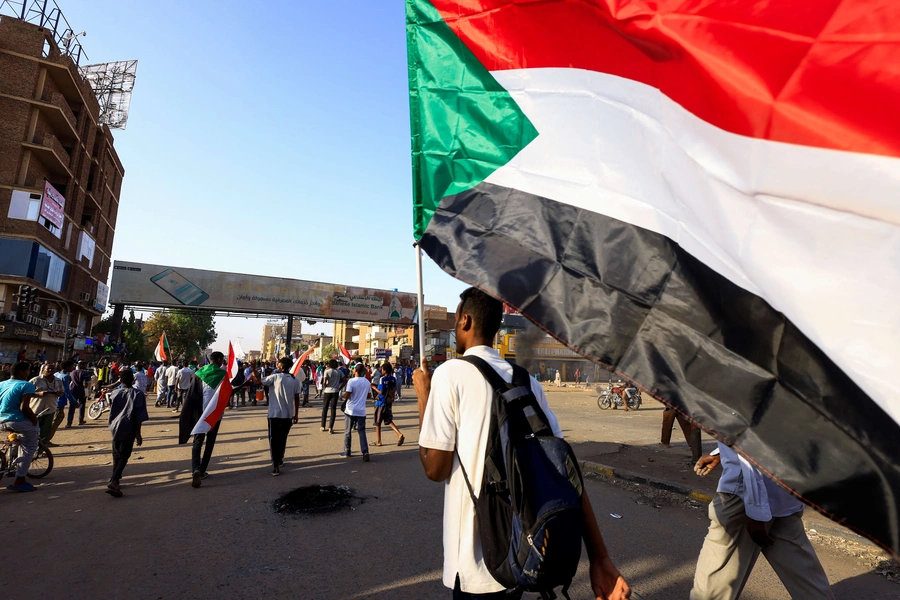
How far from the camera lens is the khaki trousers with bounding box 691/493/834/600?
2.86 m

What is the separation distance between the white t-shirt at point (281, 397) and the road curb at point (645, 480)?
4.97m

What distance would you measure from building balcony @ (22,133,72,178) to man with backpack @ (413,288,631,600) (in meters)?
38.7

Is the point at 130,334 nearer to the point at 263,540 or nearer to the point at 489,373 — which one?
the point at 263,540

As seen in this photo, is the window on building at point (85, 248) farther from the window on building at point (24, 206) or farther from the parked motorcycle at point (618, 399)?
the parked motorcycle at point (618, 399)

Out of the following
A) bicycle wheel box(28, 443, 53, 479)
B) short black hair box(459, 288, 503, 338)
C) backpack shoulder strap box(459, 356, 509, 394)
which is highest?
Answer: short black hair box(459, 288, 503, 338)

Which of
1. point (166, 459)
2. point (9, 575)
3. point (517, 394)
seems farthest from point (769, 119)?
point (166, 459)

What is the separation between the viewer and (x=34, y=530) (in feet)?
17.5

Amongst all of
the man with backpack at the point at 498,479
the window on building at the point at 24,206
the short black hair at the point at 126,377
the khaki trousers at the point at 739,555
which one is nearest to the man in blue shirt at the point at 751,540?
the khaki trousers at the point at 739,555

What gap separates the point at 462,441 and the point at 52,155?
39.7 metres

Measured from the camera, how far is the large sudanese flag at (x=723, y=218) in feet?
4.14

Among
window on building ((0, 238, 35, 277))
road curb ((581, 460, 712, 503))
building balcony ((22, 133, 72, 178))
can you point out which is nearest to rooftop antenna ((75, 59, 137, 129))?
building balcony ((22, 133, 72, 178))

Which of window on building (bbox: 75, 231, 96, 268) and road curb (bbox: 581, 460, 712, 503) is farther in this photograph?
window on building (bbox: 75, 231, 96, 268)

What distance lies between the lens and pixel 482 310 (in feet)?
6.90

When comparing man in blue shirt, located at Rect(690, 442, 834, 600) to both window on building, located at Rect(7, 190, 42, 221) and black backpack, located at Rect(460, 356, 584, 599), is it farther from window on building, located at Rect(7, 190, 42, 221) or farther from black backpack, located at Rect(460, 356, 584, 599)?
window on building, located at Rect(7, 190, 42, 221)
